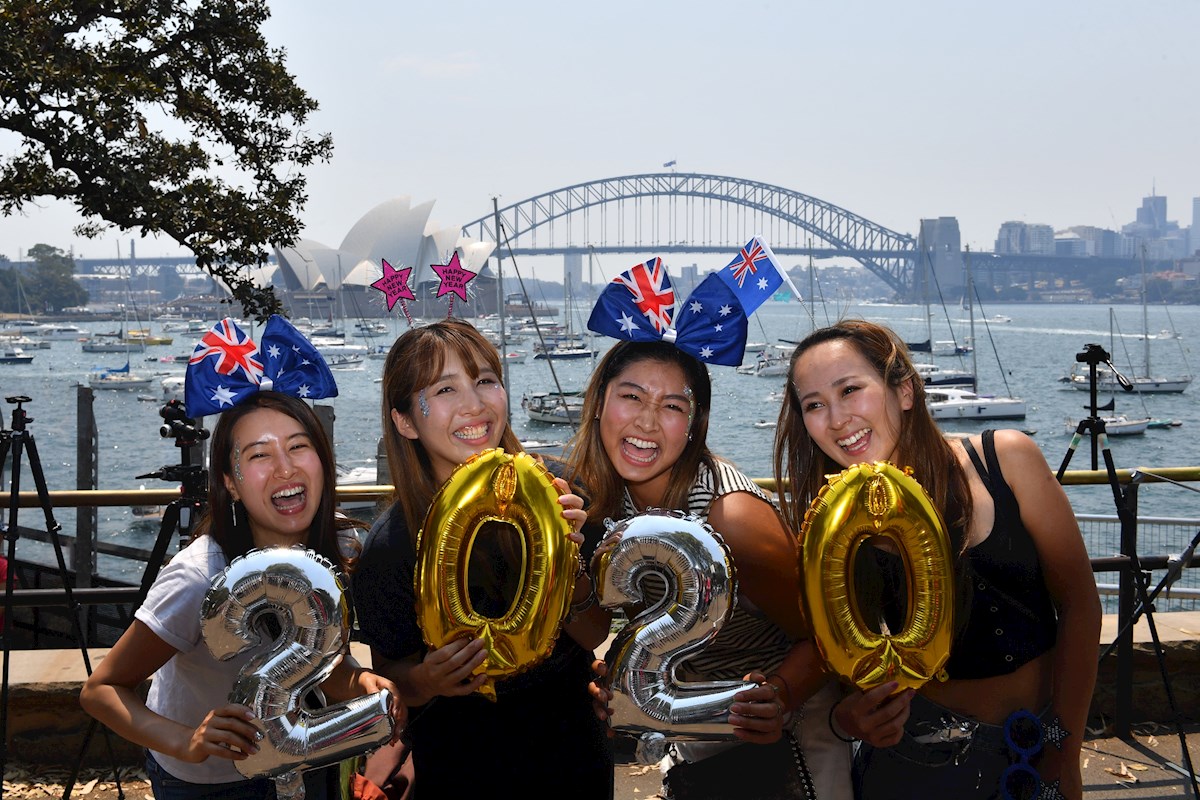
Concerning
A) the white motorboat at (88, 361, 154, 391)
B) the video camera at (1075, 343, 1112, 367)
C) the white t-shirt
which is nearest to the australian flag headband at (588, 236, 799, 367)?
the white t-shirt

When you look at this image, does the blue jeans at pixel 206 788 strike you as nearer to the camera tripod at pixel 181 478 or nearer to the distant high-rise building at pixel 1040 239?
the camera tripod at pixel 181 478

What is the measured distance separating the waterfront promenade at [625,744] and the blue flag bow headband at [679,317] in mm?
1744

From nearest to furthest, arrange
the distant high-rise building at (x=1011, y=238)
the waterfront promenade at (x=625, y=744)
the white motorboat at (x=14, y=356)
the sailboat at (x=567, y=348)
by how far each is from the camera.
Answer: the waterfront promenade at (x=625, y=744) → the sailboat at (x=567, y=348) → the white motorboat at (x=14, y=356) → the distant high-rise building at (x=1011, y=238)

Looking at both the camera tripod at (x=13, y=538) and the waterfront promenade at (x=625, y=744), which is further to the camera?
the waterfront promenade at (x=625, y=744)

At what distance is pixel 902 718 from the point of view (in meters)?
1.89

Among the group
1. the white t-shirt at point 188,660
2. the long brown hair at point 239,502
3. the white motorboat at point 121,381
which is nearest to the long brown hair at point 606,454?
the long brown hair at point 239,502

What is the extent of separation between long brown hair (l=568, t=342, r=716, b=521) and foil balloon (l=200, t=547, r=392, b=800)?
0.57m

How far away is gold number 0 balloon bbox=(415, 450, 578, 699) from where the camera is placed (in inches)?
73.1

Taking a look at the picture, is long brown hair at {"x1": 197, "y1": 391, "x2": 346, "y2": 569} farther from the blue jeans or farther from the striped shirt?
the striped shirt

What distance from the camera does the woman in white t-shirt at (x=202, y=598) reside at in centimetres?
198

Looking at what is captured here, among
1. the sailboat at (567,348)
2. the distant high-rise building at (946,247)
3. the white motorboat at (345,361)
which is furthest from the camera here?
the distant high-rise building at (946,247)

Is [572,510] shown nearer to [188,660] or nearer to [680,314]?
[680,314]

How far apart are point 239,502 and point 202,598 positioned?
0.72 feet

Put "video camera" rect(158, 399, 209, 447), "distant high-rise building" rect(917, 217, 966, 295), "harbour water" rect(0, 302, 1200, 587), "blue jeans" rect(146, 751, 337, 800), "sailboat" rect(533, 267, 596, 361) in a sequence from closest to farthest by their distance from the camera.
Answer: "blue jeans" rect(146, 751, 337, 800) < "video camera" rect(158, 399, 209, 447) < "harbour water" rect(0, 302, 1200, 587) < "sailboat" rect(533, 267, 596, 361) < "distant high-rise building" rect(917, 217, 966, 295)
